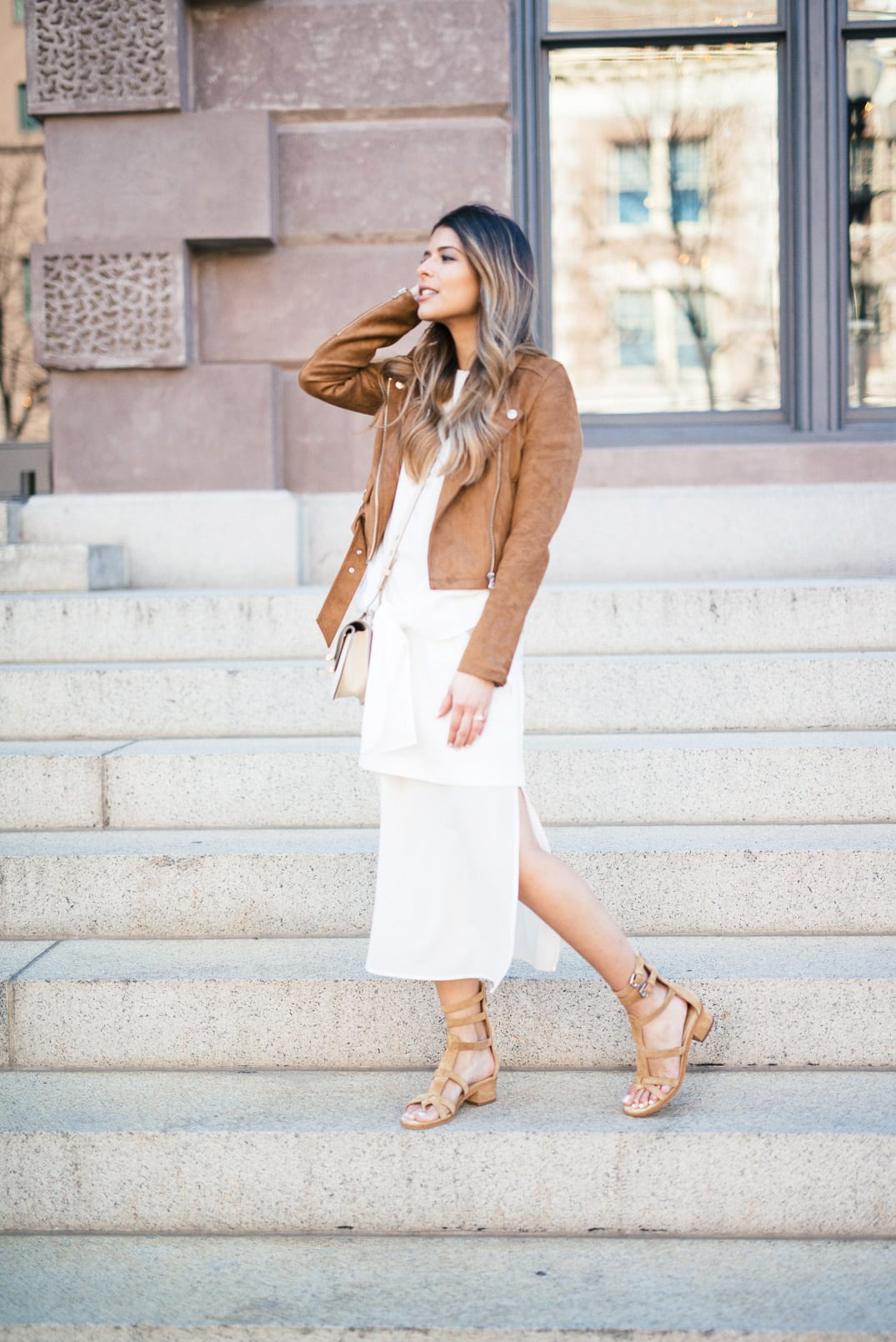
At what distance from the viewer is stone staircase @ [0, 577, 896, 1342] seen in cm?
259

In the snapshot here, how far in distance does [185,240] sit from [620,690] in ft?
9.64

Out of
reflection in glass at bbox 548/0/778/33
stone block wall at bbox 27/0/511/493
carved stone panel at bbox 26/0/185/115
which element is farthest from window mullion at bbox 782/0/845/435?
carved stone panel at bbox 26/0/185/115

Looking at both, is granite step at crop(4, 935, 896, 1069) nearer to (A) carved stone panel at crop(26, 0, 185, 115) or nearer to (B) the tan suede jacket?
(B) the tan suede jacket

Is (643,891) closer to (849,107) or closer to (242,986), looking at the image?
(242,986)

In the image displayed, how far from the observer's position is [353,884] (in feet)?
11.7

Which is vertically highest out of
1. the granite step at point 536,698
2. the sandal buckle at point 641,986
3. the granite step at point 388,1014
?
the granite step at point 536,698

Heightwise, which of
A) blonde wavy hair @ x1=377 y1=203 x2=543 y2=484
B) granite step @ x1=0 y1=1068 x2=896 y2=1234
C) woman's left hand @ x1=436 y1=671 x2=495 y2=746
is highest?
blonde wavy hair @ x1=377 y1=203 x2=543 y2=484

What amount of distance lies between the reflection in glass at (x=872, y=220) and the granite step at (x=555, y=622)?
183 centimetres

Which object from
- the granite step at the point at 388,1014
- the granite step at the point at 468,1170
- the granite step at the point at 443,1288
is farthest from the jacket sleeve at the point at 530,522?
the granite step at the point at 443,1288

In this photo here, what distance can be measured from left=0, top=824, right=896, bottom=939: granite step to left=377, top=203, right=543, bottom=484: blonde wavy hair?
1294mm

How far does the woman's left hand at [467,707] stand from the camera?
8.77 feet

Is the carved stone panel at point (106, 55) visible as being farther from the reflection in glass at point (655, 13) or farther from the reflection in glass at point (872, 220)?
the reflection in glass at point (872, 220)

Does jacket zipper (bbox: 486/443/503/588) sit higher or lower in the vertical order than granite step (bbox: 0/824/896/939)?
higher

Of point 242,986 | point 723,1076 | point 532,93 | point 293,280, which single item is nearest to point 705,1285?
point 723,1076
